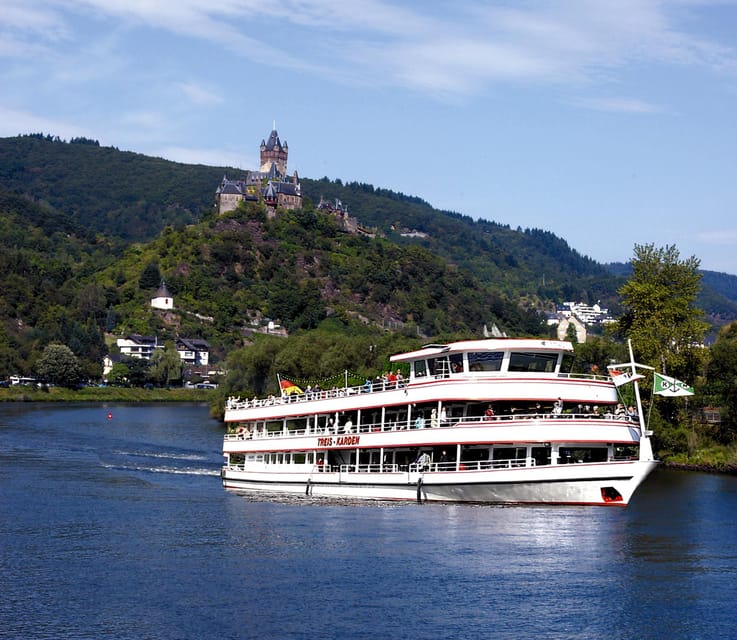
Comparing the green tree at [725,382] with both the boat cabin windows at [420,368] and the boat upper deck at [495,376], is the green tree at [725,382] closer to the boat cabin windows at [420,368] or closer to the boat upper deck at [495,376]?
the boat upper deck at [495,376]

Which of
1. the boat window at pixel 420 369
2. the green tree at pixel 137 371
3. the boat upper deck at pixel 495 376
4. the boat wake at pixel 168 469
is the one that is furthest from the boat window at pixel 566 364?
the green tree at pixel 137 371

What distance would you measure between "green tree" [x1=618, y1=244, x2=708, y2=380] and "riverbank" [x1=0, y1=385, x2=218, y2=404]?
83.7 m

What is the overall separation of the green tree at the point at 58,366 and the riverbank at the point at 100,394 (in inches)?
101

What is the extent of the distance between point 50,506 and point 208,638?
22.8 metres

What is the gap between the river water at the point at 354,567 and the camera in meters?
32.2

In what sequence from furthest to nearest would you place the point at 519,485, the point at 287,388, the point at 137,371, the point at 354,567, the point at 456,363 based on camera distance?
1. the point at 137,371
2. the point at 287,388
3. the point at 456,363
4. the point at 519,485
5. the point at 354,567

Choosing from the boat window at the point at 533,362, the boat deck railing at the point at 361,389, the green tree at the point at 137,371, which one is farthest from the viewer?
the green tree at the point at 137,371

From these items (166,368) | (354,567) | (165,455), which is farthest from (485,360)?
(166,368)

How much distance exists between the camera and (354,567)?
38375 mm

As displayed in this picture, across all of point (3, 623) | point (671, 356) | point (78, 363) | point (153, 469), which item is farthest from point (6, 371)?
point (3, 623)

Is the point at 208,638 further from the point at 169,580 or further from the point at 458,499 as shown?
the point at 458,499

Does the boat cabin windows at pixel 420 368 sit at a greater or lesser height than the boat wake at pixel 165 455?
greater

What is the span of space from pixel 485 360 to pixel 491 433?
346 cm

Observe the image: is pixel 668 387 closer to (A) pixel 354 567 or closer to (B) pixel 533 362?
(B) pixel 533 362
